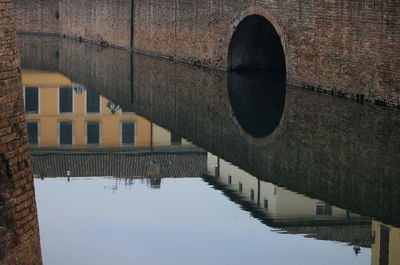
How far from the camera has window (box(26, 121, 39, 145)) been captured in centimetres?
2267

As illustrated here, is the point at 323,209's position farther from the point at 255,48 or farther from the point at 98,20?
the point at 98,20

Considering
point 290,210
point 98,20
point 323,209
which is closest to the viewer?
point 323,209

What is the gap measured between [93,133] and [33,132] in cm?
144

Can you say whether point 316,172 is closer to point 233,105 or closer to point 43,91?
point 233,105

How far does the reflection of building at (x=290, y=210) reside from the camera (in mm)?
13672

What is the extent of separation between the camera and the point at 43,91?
2933 cm

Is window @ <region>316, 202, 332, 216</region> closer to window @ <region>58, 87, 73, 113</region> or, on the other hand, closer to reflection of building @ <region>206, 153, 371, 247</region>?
reflection of building @ <region>206, 153, 371, 247</region>

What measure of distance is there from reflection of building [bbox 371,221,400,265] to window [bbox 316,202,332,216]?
0.98 m

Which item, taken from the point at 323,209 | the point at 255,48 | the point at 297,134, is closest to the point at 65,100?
the point at 255,48

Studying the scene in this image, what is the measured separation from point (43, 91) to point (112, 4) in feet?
47.6

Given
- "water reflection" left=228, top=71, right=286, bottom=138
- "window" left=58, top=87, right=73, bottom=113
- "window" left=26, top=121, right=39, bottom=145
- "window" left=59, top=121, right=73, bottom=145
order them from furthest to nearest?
"window" left=58, top=87, right=73, bottom=113, "window" left=59, top=121, right=73, bottom=145, "window" left=26, top=121, right=39, bottom=145, "water reflection" left=228, top=71, right=286, bottom=138

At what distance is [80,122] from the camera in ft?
89.5

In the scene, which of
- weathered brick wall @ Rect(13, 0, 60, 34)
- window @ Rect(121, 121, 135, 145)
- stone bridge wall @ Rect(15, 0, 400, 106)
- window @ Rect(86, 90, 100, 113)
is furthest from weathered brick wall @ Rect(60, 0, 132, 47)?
window @ Rect(121, 121, 135, 145)

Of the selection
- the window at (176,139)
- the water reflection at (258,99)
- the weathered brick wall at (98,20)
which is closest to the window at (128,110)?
the water reflection at (258,99)
